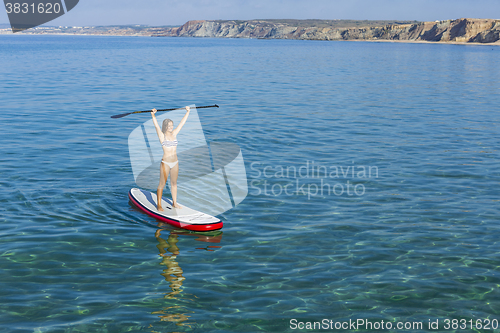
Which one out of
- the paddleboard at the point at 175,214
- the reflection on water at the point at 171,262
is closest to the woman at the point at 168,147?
the paddleboard at the point at 175,214

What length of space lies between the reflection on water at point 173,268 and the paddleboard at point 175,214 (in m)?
0.21

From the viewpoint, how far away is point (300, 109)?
107ft

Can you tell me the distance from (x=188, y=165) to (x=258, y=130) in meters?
7.68

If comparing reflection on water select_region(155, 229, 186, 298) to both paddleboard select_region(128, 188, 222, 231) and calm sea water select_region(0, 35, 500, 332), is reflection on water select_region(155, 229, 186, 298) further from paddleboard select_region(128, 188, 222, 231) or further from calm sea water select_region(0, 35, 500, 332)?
paddleboard select_region(128, 188, 222, 231)

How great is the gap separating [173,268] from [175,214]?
2.65 metres

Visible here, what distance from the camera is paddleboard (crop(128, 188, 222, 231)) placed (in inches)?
472

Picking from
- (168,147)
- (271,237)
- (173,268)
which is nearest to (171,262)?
(173,268)

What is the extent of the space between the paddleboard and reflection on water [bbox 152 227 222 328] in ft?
0.67

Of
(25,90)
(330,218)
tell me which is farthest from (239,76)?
(330,218)

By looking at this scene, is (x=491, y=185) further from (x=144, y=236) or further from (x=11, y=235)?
(x=11, y=235)

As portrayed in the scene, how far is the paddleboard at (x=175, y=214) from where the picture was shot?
39.3 ft

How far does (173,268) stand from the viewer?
33.2 ft

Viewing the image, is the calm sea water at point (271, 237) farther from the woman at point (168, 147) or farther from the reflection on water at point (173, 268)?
the woman at point (168, 147)

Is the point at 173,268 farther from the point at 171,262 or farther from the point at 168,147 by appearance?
the point at 168,147
